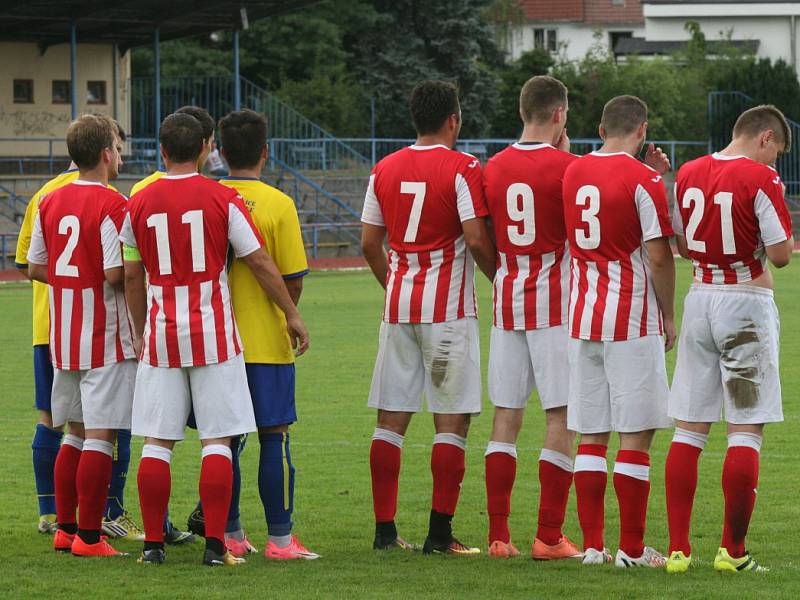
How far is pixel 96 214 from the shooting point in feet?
23.6

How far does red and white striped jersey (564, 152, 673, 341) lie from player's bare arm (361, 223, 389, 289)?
110 cm

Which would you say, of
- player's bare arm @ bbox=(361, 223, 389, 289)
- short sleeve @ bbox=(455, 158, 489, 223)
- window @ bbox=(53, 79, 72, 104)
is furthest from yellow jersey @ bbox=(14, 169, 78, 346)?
window @ bbox=(53, 79, 72, 104)

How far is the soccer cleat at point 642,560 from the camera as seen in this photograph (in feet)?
22.2

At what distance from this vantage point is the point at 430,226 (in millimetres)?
7309

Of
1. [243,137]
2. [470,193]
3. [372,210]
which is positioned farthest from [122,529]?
[470,193]

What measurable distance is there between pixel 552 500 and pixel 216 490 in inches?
63.0

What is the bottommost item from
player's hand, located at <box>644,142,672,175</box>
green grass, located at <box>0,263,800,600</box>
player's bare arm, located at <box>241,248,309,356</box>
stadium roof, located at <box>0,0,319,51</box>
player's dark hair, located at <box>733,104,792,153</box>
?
green grass, located at <box>0,263,800,600</box>

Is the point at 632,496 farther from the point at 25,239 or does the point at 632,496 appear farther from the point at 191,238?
the point at 25,239

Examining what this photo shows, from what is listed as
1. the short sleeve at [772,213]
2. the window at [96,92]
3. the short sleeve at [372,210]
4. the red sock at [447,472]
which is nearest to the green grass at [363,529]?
the red sock at [447,472]

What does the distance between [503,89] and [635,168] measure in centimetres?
5199

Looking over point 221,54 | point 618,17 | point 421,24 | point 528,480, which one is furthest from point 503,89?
point 528,480

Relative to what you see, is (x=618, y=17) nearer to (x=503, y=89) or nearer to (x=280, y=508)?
(x=503, y=89)

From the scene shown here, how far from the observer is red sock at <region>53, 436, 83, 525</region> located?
7.41 m

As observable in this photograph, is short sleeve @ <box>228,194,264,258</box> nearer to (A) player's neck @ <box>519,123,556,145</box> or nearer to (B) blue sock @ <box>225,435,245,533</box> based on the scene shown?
(B) blue sock @ <box>225,435,245,533</box>
